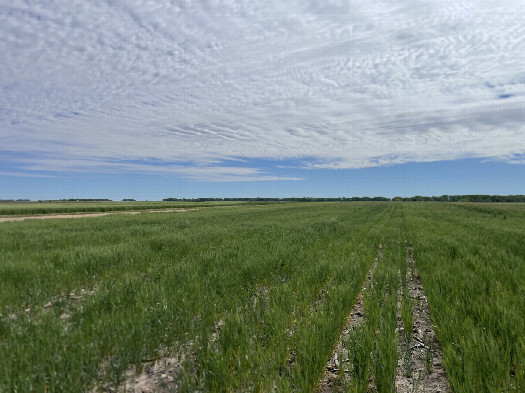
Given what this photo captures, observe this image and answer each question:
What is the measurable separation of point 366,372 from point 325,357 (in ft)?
1.58

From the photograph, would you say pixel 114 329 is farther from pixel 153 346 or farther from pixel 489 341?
pixel 489 341

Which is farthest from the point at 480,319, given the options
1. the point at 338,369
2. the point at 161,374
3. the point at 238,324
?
the point at 161,374

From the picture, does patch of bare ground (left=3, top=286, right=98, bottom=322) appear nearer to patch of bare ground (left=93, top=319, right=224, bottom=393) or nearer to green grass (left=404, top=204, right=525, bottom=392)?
patch of bare ground (left=93, top=319, right=224, bottom=393)

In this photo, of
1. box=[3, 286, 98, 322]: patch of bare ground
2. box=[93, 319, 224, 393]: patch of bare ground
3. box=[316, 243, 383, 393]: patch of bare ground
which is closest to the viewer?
box=[93, 319, 224, 393]: patch of bare ground

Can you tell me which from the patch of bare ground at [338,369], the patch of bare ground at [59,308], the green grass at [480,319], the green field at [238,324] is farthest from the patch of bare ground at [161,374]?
the green grass at [480,319]

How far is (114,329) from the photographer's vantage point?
3.65m

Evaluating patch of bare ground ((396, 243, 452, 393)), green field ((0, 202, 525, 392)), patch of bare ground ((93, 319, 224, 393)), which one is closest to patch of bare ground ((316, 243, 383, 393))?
green field ((0, 202, 525, 392))

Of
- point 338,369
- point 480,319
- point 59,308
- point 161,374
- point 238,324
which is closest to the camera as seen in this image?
point 161,374

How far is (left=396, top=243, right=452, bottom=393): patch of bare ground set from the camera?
2973 millimetres

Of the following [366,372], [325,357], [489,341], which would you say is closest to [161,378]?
[325,357]

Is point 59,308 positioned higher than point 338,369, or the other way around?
point 59,308

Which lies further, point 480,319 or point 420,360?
point 480,319

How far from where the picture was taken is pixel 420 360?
3453mm

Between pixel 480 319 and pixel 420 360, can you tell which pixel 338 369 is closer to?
pixel 420 360
